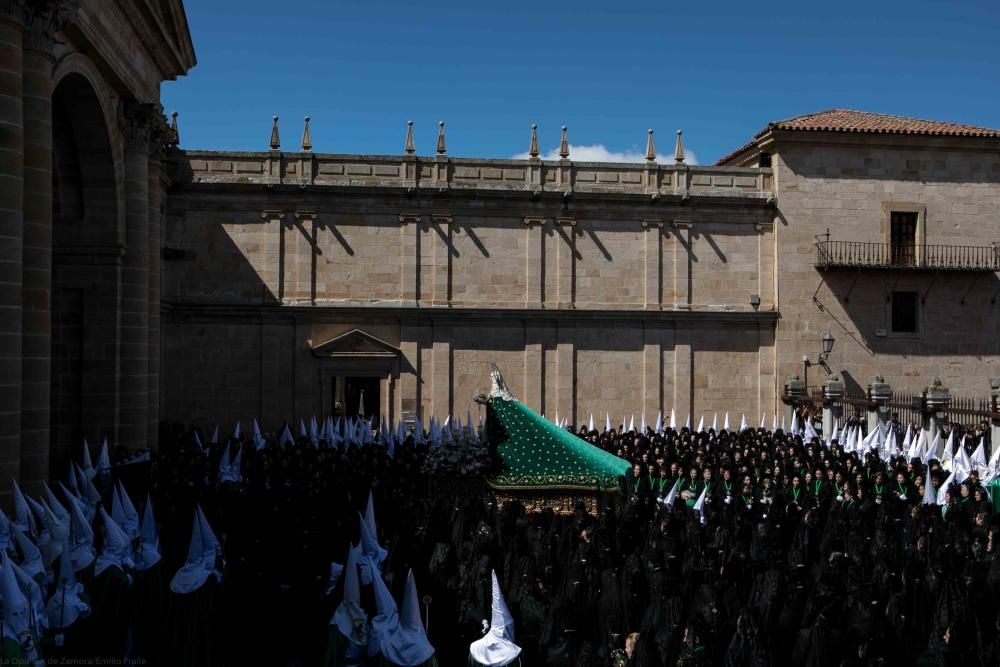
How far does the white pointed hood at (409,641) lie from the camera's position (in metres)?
8.13

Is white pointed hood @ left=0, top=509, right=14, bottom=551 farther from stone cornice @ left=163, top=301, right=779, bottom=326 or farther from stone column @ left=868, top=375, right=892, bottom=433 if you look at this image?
stone column @ left=868, top=375, right=892, bottom=433

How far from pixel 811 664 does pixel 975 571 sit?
135 inches

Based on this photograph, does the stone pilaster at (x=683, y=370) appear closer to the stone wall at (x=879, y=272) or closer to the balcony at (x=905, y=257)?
the stone wall at (x=879, y=272)

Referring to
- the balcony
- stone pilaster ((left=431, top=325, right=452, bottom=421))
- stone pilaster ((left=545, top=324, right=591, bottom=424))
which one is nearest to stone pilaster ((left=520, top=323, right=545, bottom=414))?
stone pilaster ((left=545, top=324, right=591, bottom=424))

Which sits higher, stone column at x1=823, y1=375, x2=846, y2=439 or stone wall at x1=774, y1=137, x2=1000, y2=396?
stone wall at x1=774, y1=137, x2=1000, y2=396

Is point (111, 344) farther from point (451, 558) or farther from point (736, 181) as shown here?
point (736, 181)

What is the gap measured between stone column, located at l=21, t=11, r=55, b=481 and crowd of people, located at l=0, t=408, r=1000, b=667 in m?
1.08

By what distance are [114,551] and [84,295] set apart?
1001 cm

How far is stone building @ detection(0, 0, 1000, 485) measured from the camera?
27906 millimetres

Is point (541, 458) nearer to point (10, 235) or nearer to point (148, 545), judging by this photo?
point (148, 545)

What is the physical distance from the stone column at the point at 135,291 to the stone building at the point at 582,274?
7.87m

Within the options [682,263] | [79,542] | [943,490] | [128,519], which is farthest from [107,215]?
[682,263]

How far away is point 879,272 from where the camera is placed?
97.0ft

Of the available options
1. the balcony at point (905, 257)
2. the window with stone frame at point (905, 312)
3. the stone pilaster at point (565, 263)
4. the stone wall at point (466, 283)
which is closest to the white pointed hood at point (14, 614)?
the stone wall at point (466, 283)
